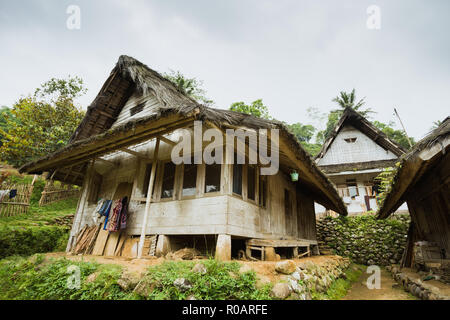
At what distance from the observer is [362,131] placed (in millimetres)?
15938

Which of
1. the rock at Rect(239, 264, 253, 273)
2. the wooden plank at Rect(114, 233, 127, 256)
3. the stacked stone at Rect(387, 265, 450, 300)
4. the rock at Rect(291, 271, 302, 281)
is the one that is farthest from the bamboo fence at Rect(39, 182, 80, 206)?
the stacked stone at Rect(387, 265, 450, 300)

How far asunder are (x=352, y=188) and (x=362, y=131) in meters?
4.06

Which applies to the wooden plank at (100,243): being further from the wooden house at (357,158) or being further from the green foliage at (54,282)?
the wooden house at (357,158)

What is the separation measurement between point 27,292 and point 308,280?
4.92 metres

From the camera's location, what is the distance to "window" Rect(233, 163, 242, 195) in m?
5.72

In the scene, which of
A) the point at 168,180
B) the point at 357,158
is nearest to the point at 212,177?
the point at 168,180

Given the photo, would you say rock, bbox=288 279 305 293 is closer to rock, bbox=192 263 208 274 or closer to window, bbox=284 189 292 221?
rock, bbox=192 263 208 274

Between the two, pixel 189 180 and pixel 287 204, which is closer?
pixel 189 180

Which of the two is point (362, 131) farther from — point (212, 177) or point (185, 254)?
point (185, 254)

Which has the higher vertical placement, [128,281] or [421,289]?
[128,281]

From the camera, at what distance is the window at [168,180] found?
253 inches

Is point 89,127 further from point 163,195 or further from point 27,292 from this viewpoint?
point 27,292
